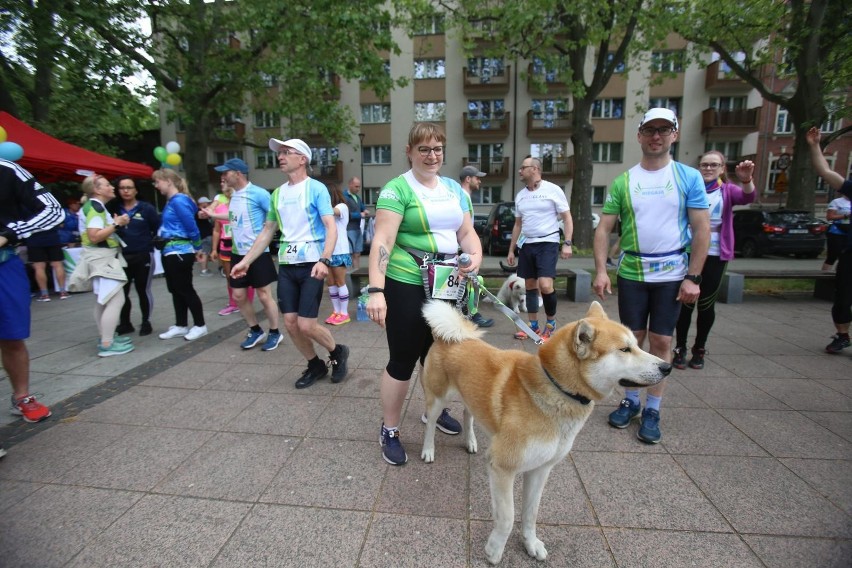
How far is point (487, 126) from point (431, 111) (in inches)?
165

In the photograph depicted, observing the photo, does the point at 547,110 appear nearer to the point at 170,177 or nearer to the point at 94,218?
the point at 170,177

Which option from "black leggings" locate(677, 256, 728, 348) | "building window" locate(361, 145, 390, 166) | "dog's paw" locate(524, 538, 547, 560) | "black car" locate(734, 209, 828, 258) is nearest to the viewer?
"dog's paw" locate(524, 538, 547, 560)

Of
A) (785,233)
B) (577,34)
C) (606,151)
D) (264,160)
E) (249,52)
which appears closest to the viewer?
(577,34)

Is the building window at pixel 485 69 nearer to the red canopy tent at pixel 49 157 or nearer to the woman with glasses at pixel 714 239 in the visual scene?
the red canopy tent at pixel 49 157

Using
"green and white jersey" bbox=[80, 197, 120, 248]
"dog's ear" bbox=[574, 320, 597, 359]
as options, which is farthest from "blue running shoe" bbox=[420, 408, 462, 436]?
"green and white jersey" bbox=[80, 197, 120, 248]

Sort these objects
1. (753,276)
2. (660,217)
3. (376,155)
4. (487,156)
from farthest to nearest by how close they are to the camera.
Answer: (376,155) < (487,156) < (753,276) < (660,217)

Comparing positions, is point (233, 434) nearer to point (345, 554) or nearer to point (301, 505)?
point (301, 505)

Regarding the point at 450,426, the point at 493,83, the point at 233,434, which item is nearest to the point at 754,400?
the point at 450,426

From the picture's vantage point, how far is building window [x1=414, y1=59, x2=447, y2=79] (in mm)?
28969

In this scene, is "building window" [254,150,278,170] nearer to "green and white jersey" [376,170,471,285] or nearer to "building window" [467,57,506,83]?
"building window" [467,57,506,83]

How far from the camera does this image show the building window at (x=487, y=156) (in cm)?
2945

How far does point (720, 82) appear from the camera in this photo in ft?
88.1

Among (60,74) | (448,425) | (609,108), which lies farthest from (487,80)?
(448,425)

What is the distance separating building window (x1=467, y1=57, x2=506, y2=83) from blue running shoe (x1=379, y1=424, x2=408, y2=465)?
2980 centimetres
